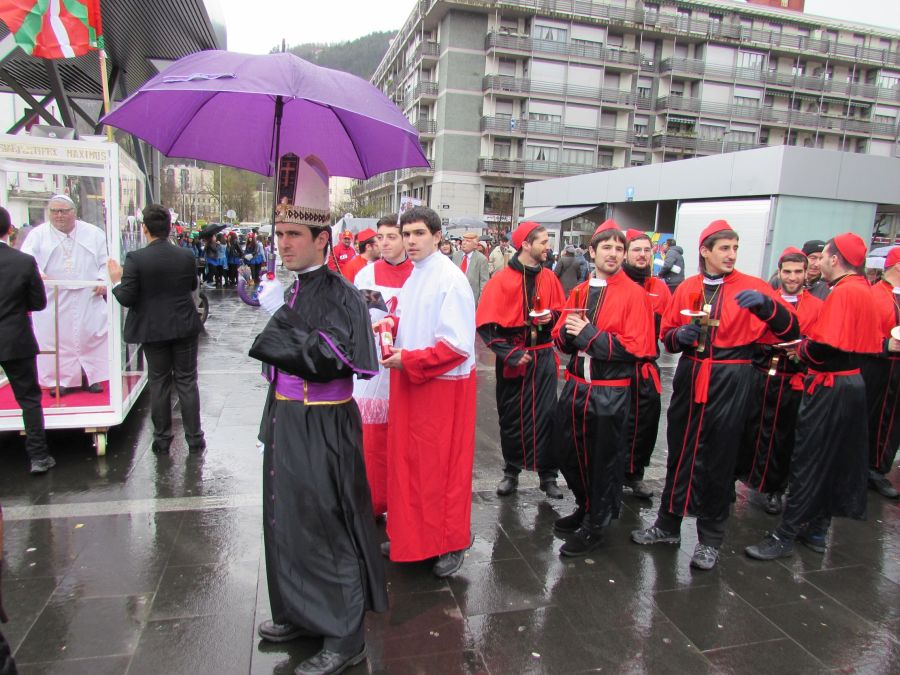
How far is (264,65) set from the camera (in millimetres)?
2559

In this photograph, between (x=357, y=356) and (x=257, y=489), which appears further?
(x=257, y=489)

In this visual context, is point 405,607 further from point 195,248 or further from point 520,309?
point 195,248

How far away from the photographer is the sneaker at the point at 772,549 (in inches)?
144

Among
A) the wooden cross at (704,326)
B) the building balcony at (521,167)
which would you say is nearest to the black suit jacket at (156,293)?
the wooden cross at (704,326)

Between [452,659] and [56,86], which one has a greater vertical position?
[56,86]

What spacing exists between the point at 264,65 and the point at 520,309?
2.43m

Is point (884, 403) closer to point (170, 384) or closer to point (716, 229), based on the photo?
point (716, 229)

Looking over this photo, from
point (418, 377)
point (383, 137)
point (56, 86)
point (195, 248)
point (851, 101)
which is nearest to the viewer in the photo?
point (418, 377)

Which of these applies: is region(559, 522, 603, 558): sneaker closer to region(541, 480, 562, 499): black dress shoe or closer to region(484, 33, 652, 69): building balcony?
region(541, 480, 562, 499): black dress shoe

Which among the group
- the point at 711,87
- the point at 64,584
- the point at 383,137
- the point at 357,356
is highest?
the point at 711,87

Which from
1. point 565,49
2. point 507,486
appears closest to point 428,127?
point 565,49

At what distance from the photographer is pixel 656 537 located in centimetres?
384

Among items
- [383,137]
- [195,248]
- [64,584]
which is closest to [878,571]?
[383,137]

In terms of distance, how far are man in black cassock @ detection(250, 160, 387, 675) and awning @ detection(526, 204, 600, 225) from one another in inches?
1133
